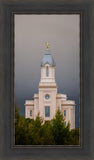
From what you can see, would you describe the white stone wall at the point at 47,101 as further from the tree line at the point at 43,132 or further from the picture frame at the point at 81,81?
the picture frame at the point at 81,81

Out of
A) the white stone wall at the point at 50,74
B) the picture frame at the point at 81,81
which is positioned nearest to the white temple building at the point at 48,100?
the white stone wall at the point at 50,74

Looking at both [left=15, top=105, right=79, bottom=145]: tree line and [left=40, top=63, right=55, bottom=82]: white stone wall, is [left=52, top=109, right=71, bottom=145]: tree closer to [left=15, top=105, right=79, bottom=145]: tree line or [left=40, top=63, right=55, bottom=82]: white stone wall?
[left=15, top=105, right=79, bottom=145]: tree line

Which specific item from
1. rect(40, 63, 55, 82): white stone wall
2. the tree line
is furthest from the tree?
rect(40, 63, 55, 82): white stone wall

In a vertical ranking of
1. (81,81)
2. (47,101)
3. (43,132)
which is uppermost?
(81,81)

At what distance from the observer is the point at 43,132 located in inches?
57.5

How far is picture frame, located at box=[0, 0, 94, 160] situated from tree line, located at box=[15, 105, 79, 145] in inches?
6.8

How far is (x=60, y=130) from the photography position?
1.48 meters

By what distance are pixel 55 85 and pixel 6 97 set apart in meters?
0.41

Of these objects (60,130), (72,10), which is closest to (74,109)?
(60,130)

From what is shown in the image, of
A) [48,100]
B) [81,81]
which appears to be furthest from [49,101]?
[81,81]

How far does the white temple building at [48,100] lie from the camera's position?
1.48 m

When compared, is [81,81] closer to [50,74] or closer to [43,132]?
[50,74]

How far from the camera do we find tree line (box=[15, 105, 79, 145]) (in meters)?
1.39

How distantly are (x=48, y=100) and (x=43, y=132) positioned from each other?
0.21 metres
